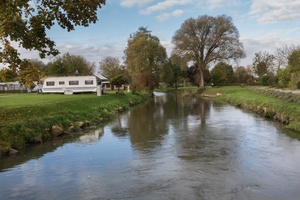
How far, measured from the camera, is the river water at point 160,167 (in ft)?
28.6

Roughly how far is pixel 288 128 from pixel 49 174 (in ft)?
47.3

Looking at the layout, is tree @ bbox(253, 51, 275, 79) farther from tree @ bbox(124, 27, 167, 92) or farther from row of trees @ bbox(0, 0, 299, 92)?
tree @ bbox(124, 27, 167, 92)

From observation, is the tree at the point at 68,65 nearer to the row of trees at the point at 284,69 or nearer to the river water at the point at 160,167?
the row of trees at the point at 284,69

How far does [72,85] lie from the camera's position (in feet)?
143

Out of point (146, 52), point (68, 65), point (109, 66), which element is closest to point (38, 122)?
point (146, 52)

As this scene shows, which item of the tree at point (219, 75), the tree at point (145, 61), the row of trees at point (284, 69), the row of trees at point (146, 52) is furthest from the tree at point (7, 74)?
the tree at point (219, 75)

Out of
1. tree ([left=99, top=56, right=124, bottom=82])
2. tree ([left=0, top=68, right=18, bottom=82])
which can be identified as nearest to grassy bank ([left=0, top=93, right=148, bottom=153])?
tree ([left=0, top=68, right=18, bottom=82])

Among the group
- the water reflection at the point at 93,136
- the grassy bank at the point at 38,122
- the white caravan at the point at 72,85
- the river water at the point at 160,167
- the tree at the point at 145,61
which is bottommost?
the river water at the point at 160,167

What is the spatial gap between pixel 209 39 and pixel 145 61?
13102mm

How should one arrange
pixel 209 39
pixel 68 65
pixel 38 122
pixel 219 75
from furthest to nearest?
pixel 219 75 < pixel 68 65 < pixel 209 39 < pixel 38 122

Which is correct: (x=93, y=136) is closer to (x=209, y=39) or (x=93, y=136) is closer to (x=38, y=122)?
(x=38, y=122)

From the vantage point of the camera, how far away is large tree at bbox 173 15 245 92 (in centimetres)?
5619

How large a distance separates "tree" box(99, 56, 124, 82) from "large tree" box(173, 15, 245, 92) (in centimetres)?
2852

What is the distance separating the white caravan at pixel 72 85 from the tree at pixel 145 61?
46.0 ft
